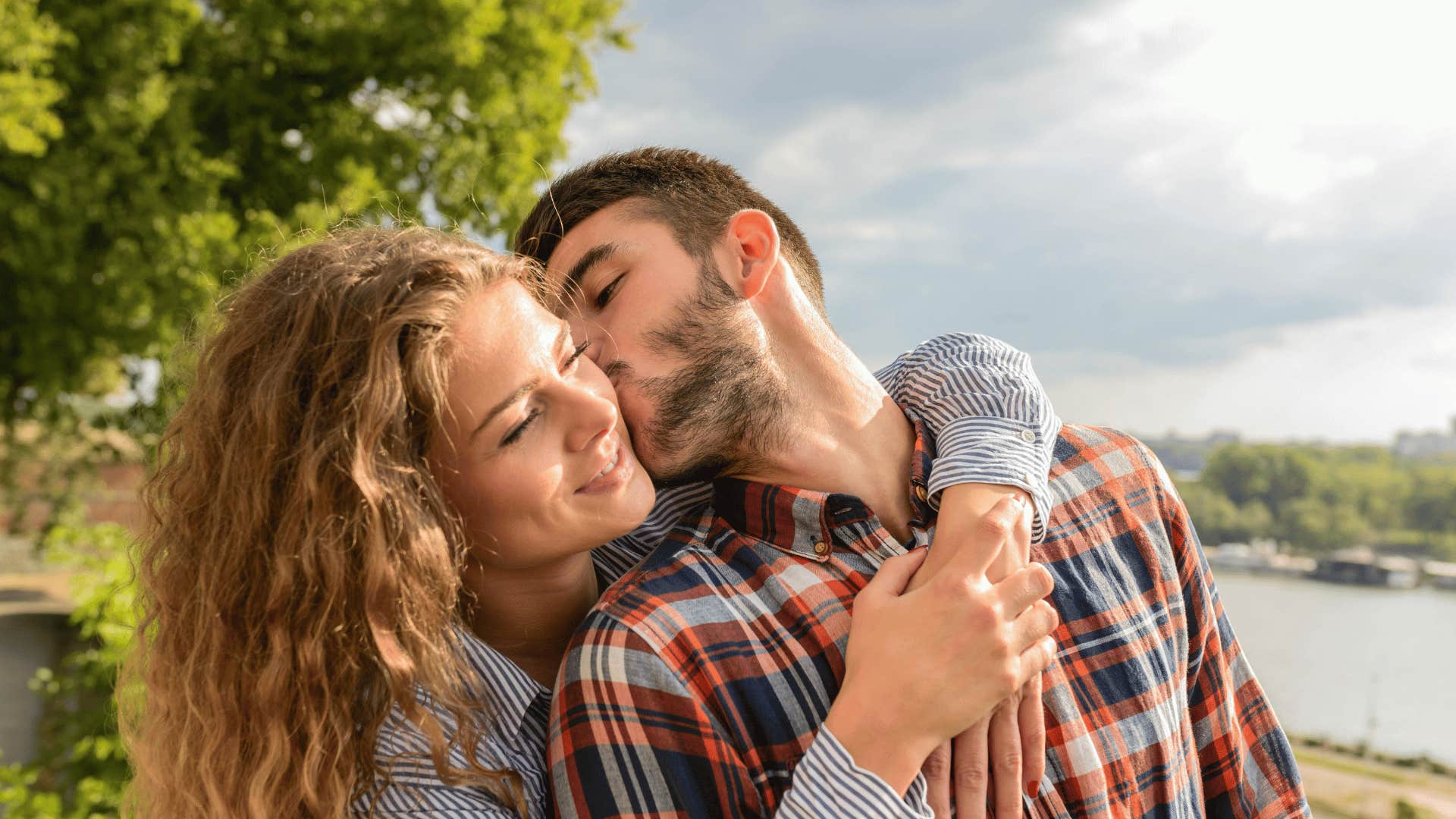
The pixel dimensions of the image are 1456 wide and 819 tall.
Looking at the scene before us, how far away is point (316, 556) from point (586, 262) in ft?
2.76

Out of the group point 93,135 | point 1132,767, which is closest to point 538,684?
point 1132,767

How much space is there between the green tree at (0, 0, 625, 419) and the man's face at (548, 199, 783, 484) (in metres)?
7.59

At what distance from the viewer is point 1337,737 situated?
24.3 feet

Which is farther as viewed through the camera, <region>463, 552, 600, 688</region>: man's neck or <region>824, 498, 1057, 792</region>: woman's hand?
<region>463, 552, 600, 688</region>: man's neck

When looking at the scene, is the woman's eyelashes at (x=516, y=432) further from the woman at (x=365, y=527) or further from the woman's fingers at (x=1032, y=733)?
the woman's fingers at (x=1032, y=733)

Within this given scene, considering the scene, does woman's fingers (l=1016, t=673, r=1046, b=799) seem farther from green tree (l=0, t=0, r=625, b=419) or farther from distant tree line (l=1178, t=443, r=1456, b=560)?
green tree (l=0, t=0, r=625, b=419)

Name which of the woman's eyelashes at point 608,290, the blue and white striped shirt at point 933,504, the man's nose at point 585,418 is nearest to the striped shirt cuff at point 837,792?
the blue and white striped shirt at point 933,504

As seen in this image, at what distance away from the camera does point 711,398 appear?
216 cm

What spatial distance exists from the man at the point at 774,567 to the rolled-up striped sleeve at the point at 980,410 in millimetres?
81

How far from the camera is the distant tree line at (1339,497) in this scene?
24.7 ft

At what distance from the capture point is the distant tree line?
A: 7535 mm

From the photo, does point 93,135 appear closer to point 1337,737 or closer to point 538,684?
point 538,684

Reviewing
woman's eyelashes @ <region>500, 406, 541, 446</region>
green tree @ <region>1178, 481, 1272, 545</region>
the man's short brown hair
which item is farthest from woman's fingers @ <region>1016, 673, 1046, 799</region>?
green tree @ <region>1178, 481, 1272, 545</region>

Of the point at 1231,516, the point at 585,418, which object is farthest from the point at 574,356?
the point at 1231,516
